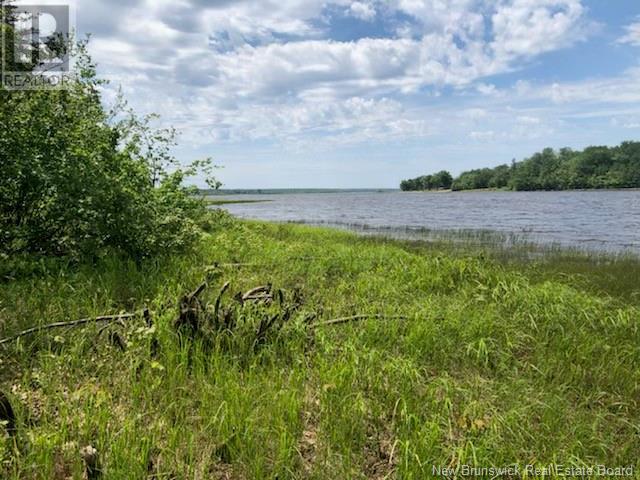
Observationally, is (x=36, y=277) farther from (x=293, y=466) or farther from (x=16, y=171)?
(x=293, y=466)

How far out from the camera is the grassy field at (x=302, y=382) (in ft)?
9.05

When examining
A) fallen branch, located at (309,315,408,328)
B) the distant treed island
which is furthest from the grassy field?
the distant treed island

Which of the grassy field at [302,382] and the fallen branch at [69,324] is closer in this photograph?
the grassy field at [302,382]

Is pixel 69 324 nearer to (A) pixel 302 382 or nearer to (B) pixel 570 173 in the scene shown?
(A) pixel 302 382

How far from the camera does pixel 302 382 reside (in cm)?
367

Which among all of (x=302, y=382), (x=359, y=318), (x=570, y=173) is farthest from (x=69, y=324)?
(x=570, y=173)

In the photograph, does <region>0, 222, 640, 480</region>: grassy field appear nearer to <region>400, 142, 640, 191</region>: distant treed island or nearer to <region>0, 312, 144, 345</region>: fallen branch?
→ <region>0, 312, 144, 345</region>: fallen branch

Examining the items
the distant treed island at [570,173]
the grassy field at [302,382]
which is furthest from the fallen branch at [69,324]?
the distant treed island at [570,173]

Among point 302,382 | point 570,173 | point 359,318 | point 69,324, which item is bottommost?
point 302,382

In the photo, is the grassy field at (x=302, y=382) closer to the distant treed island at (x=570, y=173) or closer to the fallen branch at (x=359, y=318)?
the fallen branch at (x=359, y=318)

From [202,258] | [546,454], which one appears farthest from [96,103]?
[546,454]

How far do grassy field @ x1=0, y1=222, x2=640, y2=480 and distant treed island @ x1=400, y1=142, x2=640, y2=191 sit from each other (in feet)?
372

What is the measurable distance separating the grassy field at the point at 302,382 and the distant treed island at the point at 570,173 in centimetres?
11346

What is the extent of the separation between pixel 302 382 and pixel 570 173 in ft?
402
